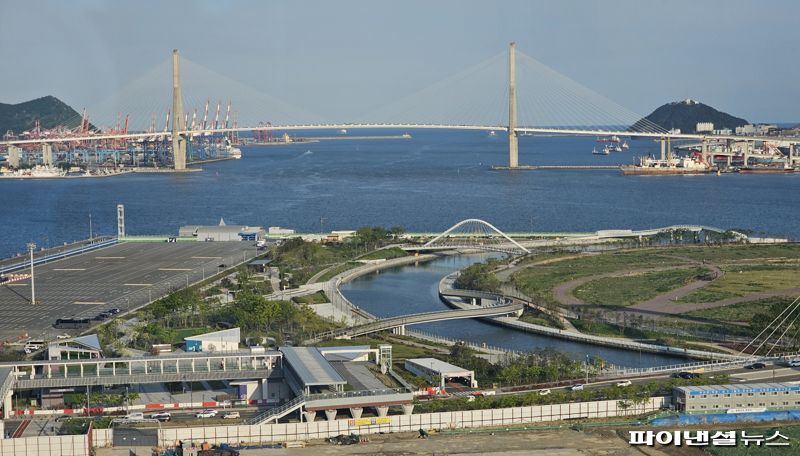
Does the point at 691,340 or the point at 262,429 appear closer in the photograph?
the point at 262,429

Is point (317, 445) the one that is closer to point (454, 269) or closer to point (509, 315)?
point (509, 315)

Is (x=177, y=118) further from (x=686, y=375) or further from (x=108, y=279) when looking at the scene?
(x=686, y=375)

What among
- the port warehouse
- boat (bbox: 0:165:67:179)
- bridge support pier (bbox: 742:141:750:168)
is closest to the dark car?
the port warehouse

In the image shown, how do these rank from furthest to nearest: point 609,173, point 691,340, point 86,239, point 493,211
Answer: point 609,173, point 493,211, point 86,239, point 691,340

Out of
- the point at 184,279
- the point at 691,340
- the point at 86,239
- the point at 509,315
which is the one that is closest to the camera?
the point at 691,340

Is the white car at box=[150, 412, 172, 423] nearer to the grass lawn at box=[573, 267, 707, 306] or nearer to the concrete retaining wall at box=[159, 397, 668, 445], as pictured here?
the concrete retaining wall at box=[159, 397, 668, 445]

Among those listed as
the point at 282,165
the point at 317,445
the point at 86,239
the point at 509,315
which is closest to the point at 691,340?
the point at 509,315
